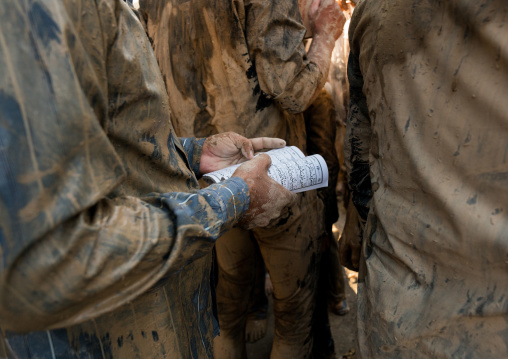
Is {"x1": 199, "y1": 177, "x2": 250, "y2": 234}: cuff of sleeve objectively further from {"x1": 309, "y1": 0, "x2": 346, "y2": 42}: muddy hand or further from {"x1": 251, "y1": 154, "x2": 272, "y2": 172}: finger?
{"x1": 309, "y1": 0, "x2": 346, "y2": 42}: muddy hand

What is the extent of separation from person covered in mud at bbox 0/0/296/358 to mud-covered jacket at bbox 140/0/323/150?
81cm

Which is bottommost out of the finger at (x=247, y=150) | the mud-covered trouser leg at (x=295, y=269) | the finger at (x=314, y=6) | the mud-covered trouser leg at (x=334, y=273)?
the mud-covered trouser leg at (x=334, y=273)

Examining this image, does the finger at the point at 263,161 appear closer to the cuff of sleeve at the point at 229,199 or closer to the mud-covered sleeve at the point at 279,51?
Answer: the cuff of sleeve at the point at 229,199

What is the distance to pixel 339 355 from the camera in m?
2.54

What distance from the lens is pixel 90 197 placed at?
0.65 meters

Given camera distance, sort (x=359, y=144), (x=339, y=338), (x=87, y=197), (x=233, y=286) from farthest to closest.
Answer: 1. (x=339, y=338)
2. (x=233, y=286)
3. (x=359, y=144)
4. (x=87, y=197)

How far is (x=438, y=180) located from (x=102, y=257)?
716 millimetres

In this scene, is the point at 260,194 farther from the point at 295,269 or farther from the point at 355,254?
the point at 295,269

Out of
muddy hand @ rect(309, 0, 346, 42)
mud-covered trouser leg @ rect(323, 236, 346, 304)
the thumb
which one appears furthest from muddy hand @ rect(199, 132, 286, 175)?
mud-covered trouser leg @ rect(323, 236, 346, 304)

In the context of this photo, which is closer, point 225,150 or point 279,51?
point 225,150

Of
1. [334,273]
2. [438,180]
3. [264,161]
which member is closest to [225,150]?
[264,161]

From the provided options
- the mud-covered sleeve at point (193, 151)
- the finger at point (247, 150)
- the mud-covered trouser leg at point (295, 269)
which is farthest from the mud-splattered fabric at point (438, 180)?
the mud-covered trouser leg at point (295, 269)

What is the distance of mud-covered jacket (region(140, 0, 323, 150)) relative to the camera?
165cm

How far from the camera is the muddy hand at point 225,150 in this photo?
4.75 feet
